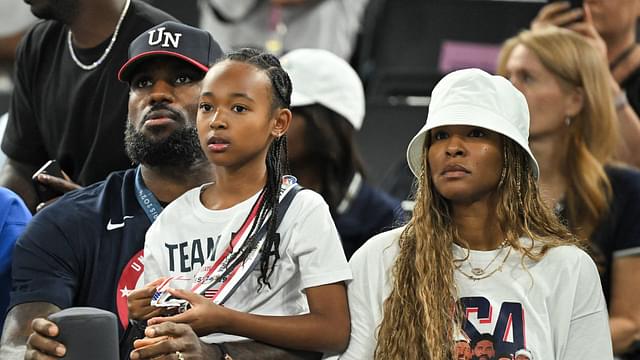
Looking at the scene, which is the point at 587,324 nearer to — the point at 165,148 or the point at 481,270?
the point at 481,270

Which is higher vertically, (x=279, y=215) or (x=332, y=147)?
(x=332, y=147)

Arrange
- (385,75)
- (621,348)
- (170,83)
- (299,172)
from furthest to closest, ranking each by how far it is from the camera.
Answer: (385,75) < (299,172) < (621,348) < (170,83)

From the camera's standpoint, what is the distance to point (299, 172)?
4.46 meters

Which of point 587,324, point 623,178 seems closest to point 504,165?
point 587,324

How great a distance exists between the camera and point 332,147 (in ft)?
14.8

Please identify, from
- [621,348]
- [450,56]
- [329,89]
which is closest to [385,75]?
[450,56]

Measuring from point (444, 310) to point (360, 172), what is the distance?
5.73 feet

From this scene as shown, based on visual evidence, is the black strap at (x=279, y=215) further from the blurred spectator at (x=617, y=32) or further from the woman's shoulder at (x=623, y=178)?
the blurred spectator at (x=617, y=32)

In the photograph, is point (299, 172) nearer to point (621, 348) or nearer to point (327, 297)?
point (621, 348)

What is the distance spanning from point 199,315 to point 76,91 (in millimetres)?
1162

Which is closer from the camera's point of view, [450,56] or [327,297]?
[327,297]

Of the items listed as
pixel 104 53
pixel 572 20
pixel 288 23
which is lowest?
pixel 104 53

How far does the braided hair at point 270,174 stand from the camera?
282 cm

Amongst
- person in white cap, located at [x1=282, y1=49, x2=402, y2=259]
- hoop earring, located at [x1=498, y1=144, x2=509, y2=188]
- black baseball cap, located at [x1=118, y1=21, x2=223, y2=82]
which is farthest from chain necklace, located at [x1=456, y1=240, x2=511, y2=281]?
person in white cap, located at [x1=282, y1=49, x2=402, y2=259]
